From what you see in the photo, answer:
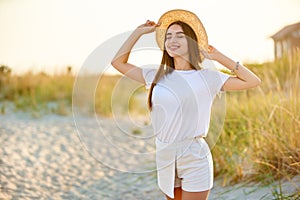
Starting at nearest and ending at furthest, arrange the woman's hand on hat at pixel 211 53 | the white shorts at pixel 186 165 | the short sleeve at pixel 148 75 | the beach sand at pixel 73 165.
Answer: the white shorts at pixel 186 165 < the woman's hand on hat at pixel 211 53 < the short sleeve at pixel 148 75 < the beach sand at pixel 73 165

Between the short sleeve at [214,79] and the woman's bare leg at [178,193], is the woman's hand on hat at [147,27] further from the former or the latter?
the woman's bare leg at [178,193]

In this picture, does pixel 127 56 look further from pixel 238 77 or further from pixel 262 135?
pixel 262 135

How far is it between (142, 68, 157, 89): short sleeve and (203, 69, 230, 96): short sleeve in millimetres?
307

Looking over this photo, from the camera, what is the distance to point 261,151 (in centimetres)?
465

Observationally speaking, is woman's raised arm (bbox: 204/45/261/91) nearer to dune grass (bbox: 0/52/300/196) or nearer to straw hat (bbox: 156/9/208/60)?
straw hat (bbox: 156/9/208/60)

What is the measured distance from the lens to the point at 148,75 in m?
2.96

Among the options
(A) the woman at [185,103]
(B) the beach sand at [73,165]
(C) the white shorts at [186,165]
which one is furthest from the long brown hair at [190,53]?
(B) the beach sand at [73,165]

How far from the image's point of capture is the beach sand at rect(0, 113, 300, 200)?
5169 mm

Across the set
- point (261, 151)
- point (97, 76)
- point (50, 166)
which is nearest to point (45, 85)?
point (50, 166)

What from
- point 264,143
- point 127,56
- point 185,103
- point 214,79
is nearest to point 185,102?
point 185,103

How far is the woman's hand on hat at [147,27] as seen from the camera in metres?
2.96

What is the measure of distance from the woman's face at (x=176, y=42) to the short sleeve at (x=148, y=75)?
0.16 m

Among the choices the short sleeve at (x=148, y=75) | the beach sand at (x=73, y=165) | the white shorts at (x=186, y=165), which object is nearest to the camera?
the white shorts at (x=186, y=165)

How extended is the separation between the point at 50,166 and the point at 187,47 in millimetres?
4131
